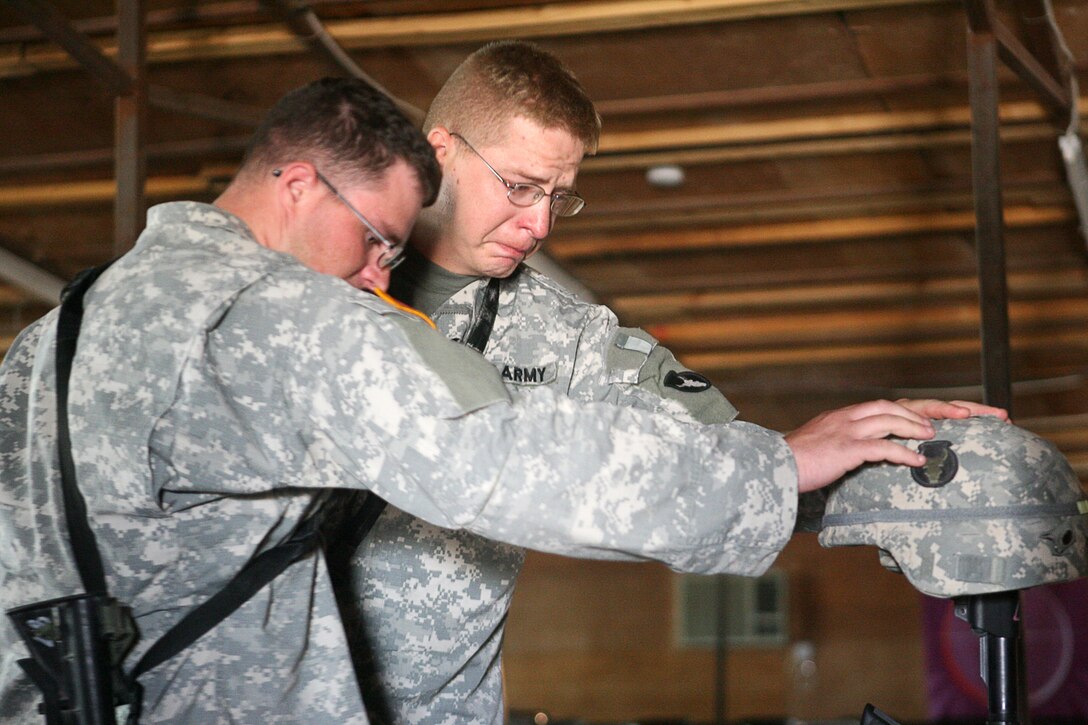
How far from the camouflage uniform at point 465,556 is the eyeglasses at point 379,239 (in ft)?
1.56

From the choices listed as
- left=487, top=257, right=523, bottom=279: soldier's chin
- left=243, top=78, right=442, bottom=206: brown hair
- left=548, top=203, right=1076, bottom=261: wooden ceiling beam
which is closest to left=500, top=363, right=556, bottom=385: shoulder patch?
left=487, top=257, right=523, bottom=279: soldier's chin

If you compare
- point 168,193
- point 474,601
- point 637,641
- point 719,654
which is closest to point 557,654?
point 637,641

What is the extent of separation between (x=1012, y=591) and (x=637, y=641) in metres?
9.27

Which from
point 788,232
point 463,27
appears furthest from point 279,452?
point 788,232

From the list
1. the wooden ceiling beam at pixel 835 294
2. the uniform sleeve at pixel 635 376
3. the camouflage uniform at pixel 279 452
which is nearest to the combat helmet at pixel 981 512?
the camouflage uniform at pixel 279 452

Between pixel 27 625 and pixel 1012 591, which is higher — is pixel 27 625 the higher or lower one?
the lower one

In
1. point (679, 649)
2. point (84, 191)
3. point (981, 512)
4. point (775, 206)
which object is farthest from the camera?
point (679, 649)

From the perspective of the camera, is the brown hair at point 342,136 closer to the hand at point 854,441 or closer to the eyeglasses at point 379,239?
the eyeglasses at point 379,239

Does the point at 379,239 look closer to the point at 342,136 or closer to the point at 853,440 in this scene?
the point at 342,136

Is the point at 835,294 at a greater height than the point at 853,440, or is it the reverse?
the point at 835,294

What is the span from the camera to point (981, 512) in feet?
4.61

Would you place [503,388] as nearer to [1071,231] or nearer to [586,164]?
[586,164]

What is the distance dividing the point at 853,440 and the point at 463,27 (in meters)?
2.79

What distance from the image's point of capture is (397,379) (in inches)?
49.9
